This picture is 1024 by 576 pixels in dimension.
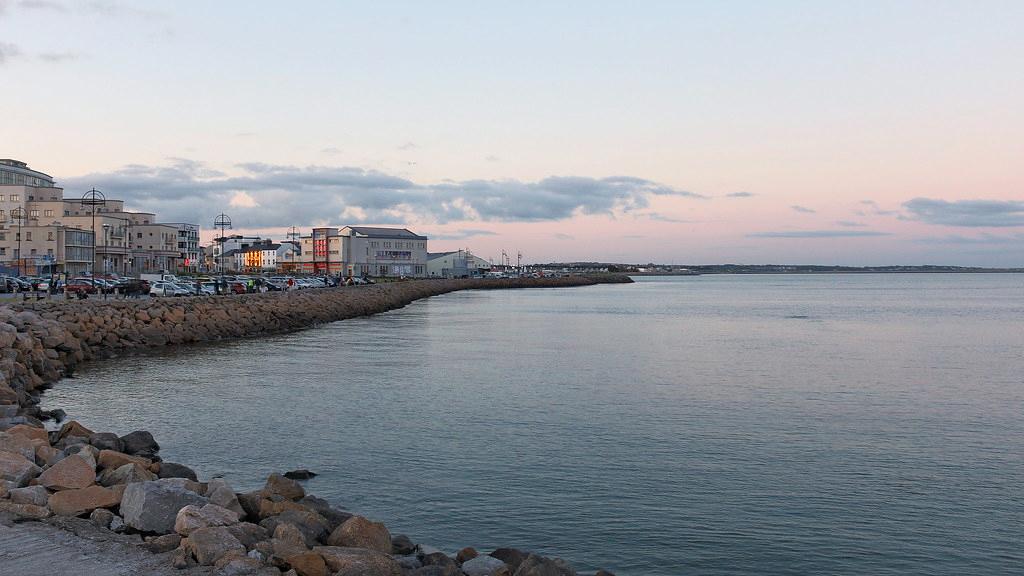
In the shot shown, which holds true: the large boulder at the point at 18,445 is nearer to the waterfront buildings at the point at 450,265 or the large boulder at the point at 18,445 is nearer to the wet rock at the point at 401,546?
the wet rock at the point at 401,546

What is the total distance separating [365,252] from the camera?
15012cm

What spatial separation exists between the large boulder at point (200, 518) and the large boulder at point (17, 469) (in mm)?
2864

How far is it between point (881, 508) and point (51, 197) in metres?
119

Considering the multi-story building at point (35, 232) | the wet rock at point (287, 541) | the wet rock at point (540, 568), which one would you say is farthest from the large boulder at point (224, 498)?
the multi-story building at point (35, 232)

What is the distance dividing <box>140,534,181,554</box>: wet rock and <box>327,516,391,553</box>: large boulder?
1.65 m

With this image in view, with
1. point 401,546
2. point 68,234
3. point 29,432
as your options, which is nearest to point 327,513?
point 401,546

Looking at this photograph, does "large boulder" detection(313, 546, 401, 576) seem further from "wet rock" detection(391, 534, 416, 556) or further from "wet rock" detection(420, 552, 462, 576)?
"wet rock" detection(391, 534, 416, 556)

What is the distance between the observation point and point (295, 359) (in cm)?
3291

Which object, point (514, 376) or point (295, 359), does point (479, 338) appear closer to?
point (295, 359)

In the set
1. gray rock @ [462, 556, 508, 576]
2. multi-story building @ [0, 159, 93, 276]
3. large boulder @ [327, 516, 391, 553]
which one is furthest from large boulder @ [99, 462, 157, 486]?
multi-story building @ [0, 159, 93, 276]

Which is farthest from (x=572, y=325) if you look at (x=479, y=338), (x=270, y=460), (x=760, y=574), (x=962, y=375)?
(x=760, y=574)

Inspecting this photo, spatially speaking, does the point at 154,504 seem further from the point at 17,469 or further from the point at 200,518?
the point at 17,469

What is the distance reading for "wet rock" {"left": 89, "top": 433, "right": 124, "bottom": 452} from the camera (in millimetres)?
14234

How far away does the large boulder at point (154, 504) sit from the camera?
948 cm
